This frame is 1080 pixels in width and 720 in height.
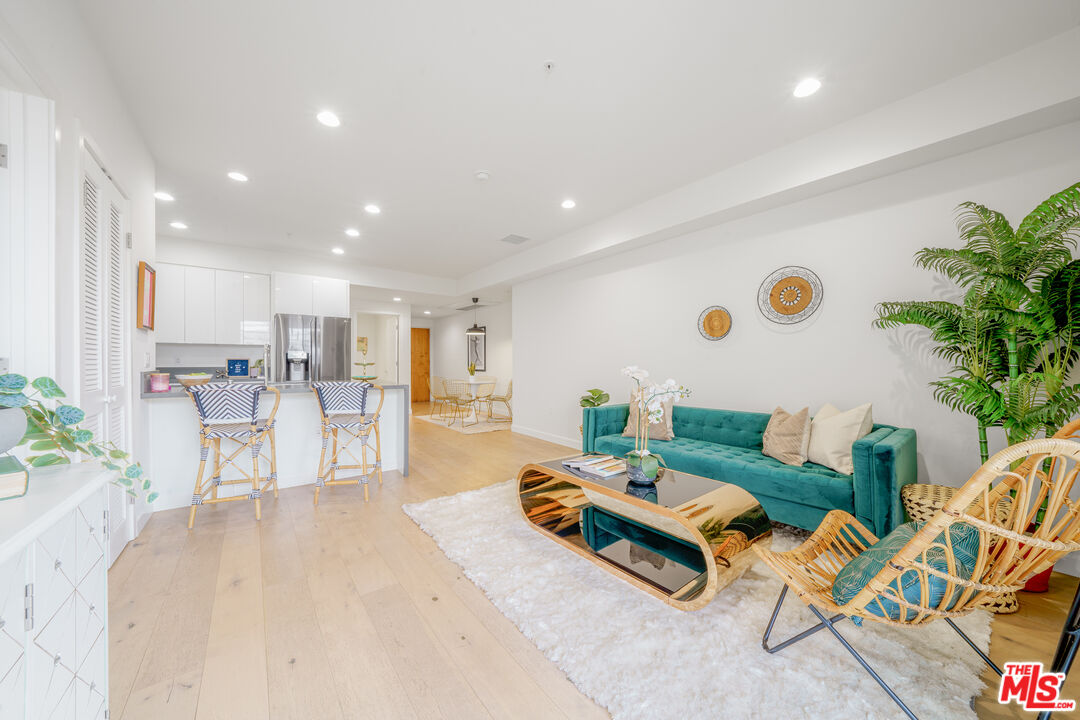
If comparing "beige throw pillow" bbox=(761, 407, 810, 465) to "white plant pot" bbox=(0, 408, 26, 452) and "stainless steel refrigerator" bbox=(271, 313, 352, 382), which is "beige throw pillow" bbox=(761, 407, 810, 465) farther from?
"stainless steel refrigerator" bbox=(271, 313, 352, 382)

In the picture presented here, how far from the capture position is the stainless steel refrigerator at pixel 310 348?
5.65 meters

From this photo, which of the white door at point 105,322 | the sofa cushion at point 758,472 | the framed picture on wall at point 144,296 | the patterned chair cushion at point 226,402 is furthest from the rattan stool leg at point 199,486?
the sofa cushion at point 758,472

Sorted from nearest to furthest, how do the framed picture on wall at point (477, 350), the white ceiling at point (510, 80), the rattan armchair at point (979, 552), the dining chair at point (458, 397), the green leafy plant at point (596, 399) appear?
the rattan armchair at point (979, 552)
the white ceiling at point (510, 80)
the green leafy plant at point (596, 399)
the dining chair at point (458, 397)
the framed picture on wall at point (477, 350)

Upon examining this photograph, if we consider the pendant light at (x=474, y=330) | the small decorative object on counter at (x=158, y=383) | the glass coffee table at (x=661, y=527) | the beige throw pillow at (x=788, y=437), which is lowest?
the glass coffee table at (x=661, y=527)

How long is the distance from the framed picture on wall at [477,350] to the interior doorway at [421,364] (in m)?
2.08

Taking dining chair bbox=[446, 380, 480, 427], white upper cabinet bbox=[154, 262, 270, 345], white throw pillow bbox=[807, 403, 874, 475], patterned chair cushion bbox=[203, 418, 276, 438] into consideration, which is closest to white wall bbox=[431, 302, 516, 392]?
dining chair bbox=[446, 380, 480, 427]

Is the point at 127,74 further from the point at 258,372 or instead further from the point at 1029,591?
the point at 1029,591

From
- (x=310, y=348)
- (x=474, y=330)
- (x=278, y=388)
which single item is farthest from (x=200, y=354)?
(x=474, y=330)

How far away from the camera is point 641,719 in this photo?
131cm

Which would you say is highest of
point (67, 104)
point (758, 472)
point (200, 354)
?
point (67, 104)

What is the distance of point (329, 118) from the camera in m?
2.67

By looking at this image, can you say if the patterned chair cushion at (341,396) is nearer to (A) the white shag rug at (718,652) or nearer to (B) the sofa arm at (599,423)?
(A) the white shag rug at (718,652)

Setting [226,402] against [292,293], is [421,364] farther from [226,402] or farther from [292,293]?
[226,402]

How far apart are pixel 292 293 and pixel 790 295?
6273mm
